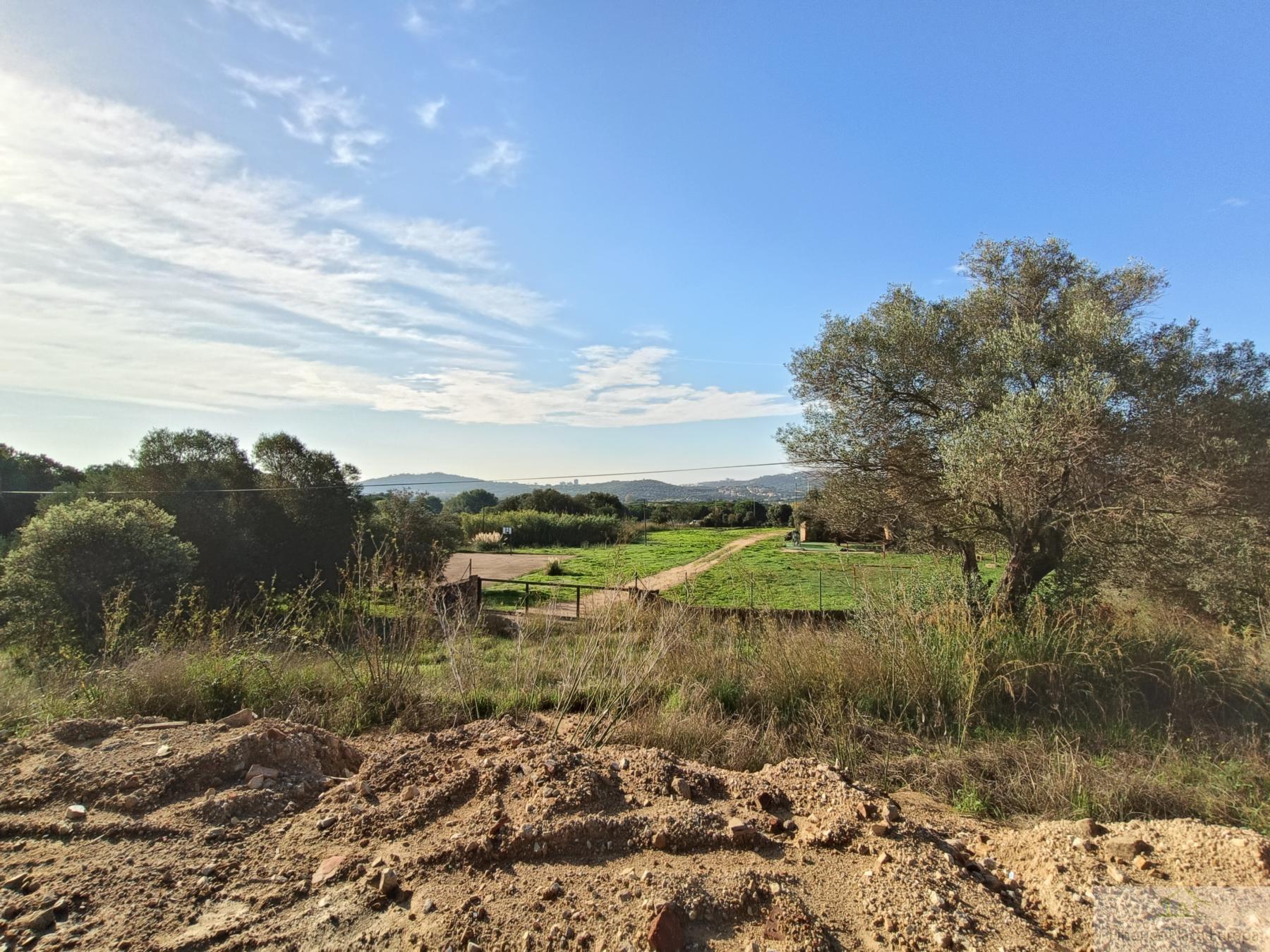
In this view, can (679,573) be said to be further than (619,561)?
Yes

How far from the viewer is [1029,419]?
7461mm

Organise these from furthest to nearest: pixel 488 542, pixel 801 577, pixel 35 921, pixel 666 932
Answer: pixel 488 542 → pixel 801 577 → pixel 35 921 → pixel 666 932

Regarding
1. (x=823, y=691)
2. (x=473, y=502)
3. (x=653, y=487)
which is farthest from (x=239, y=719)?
(x=473, y=502)

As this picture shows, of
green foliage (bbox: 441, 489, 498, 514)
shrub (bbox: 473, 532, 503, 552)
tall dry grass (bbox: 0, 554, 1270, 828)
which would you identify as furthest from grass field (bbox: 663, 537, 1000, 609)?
green foliage (bbox: 441, 489, 498, 514)

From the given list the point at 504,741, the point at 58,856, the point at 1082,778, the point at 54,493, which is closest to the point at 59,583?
the point at 54,493

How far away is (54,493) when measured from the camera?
Result: 15523 mm

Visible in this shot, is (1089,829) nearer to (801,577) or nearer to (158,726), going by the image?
(158,726)

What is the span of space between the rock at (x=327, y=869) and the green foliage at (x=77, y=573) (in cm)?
977

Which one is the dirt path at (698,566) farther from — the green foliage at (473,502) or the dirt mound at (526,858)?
the green foliage at (473,502)

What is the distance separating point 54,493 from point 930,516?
66.5 ft

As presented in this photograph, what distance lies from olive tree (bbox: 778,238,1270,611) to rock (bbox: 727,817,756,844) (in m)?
6.43

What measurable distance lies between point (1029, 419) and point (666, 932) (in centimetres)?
748

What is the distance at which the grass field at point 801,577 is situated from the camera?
7.87 meters

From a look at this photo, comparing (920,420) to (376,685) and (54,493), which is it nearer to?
(376,685)
